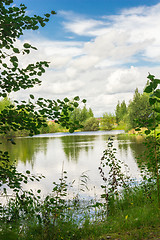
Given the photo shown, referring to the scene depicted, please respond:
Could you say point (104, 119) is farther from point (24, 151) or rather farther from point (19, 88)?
point (19, 88)

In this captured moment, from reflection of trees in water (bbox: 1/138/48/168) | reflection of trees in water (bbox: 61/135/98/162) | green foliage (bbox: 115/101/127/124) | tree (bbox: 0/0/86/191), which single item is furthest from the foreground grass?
green foliage (bbox: 115/101/127/124)

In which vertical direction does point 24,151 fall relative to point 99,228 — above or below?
below

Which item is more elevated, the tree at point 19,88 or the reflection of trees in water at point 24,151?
the tree at point 19,88

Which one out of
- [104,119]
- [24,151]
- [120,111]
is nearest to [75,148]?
[24,151]

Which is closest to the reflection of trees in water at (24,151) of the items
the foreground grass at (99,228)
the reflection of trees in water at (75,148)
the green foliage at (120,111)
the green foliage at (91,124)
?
the reflection of trees in water at (75,148)

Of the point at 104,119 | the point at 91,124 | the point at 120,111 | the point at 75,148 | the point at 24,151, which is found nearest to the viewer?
the point at 24,151

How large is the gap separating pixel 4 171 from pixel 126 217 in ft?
8.67

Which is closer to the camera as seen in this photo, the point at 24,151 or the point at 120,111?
the point at 24,151

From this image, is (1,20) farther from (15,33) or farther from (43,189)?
(43,189)

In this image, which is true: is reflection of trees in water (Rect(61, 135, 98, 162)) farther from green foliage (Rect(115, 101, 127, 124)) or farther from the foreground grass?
green foliage (Rect(115, 101, 127, 124))

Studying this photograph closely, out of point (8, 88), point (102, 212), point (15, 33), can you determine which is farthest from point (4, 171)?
point (102, 212)

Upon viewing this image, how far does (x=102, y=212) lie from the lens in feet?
18.2

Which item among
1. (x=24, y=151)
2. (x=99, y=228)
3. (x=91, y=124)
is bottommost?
(x=24, y=151)

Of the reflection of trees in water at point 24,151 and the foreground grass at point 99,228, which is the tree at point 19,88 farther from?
the reflection of trees in water at point 24,151
